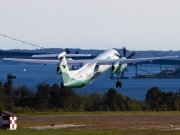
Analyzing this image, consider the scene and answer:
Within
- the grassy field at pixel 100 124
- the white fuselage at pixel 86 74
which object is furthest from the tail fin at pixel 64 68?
the grassy field at pixel 100 124

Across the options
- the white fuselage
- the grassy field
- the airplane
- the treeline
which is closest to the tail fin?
the airplane

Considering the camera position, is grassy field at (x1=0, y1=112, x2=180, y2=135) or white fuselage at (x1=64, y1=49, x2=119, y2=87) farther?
white fuselage at (x1=64, y1=49, x2=119, y2=87)

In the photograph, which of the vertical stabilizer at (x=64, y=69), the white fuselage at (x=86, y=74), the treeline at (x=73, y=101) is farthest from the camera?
the treeline at (x=73, y=101)

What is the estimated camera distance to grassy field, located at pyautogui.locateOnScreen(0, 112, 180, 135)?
45.3 meters

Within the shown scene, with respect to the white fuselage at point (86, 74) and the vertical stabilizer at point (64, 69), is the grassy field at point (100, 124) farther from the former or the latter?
the vertical stabilizer at point (64, 69)

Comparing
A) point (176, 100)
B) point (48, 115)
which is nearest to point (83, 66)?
point (48, 115)

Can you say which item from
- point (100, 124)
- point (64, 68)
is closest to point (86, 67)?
point (64, 68)

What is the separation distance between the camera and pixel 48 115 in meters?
65.9

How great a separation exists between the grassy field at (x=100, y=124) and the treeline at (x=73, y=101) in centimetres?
111

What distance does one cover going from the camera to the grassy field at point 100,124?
45.3m

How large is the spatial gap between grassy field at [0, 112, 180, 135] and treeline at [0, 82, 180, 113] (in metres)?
1.11

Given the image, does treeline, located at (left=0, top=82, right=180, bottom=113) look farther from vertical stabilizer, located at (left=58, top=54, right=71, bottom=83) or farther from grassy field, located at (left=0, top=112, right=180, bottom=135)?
grassy field, located at (left=0, top=112, right=180, bottom=135)

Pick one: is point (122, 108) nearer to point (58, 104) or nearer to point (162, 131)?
point (58, 104)

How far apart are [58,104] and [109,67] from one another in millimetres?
6103
